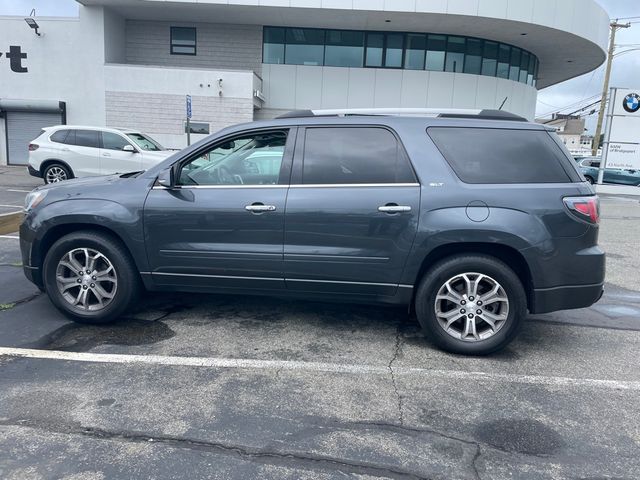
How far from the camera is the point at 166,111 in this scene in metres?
21.5

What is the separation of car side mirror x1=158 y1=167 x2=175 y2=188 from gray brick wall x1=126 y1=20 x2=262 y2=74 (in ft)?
68.1

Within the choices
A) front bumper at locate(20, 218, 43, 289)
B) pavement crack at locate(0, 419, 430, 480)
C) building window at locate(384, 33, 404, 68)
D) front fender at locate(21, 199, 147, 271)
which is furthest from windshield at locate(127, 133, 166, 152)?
building window at locate(384, 33, 404, 68)

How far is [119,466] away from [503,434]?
2.20 m

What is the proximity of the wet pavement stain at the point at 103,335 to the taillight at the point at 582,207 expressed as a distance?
136 inches

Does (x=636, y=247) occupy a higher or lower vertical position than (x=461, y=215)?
lower

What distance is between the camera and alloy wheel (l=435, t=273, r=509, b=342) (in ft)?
13.2

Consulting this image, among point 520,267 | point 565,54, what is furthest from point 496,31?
point 520,267

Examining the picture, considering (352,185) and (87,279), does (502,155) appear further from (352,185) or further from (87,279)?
(87,279)

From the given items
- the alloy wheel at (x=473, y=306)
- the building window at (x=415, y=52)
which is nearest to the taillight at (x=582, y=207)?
the alloy wheel at (x=473, y=306)

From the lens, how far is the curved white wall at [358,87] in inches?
928

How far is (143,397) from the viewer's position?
133 inches

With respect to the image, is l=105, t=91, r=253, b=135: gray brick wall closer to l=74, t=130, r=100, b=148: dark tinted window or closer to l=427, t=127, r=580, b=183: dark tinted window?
l=74, t=130, r=100, b=148: dark tinted window

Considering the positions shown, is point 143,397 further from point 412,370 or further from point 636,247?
point 636,247

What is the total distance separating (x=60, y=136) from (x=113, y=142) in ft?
5.10
